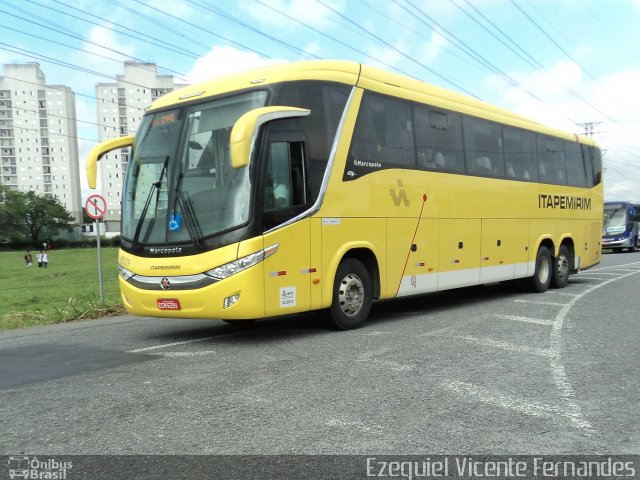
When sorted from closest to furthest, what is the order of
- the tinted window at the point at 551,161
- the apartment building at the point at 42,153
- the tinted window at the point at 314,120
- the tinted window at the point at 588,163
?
the tinted window at the point at 314,120 → the tinted window at the point at 551,161 → the tinted window at the point at 588,163 → the apartment building at the point at 42,153

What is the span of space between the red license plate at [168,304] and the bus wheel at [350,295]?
2.15 m

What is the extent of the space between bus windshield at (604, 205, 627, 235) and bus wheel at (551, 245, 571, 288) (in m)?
25.7

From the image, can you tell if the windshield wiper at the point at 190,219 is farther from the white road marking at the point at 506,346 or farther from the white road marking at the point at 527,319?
the white road marking at the point at 527,319

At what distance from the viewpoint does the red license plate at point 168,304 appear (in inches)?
274

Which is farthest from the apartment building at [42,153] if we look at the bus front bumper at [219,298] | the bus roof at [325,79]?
the bus front bumper at [219,298]

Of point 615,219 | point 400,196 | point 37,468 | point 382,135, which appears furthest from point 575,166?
point 615,219

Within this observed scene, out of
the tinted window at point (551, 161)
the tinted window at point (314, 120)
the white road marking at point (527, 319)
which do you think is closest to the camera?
the tinted window at point (314, 120)

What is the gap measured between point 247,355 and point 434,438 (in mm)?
3168

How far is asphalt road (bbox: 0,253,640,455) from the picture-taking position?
374cm

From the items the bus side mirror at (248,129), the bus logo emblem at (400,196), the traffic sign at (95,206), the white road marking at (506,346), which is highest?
the bus side mirror at (248,129)

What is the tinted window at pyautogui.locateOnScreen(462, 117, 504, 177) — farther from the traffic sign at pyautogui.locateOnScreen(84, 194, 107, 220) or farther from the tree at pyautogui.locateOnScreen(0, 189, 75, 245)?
the tree at pyautogui.locateOnScreen(0, 189, 75, 245)

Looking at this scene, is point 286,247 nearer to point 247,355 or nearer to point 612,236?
point 247,355

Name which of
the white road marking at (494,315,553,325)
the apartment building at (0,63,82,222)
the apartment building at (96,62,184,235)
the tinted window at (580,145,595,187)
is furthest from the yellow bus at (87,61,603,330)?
the apartment building at (0,63,82,222)

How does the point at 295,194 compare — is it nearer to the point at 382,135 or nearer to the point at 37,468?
the point at 382,135
